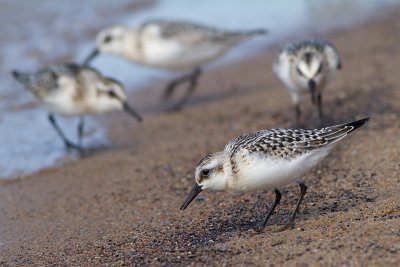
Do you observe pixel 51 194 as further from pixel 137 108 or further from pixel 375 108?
pixel 375 108

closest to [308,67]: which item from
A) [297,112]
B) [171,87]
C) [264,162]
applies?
[297,112]

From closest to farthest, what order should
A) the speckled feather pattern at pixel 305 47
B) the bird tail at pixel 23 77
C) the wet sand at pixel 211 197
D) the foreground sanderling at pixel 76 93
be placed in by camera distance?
1. the wet sand at pixel 211 197
2. the speckled feather pattern at pixel 305 47
3. the foreground sanderling at pixel 76 93
4. the bird tail at pixel 23 77

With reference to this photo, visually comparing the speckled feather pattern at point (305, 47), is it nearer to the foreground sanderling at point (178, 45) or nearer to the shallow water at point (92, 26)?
the foreground sanderling at point (178, 45)

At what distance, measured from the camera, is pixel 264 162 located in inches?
217

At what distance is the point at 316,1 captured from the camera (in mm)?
15156

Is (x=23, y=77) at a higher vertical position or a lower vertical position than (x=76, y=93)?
higher

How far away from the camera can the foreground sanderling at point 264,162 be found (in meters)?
5.54

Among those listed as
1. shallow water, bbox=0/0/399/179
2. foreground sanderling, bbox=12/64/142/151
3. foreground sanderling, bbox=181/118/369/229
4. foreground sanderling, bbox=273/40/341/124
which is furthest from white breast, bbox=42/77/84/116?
foreground sanderling, bbox=181/118/369/229

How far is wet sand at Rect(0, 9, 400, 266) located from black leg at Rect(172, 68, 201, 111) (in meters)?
0.15

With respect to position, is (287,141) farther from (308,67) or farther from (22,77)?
(22,77)

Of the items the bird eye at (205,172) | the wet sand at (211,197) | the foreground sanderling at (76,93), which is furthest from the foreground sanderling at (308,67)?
the bird eye at (205,172)

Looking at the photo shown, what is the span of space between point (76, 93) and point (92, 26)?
552 centimetres

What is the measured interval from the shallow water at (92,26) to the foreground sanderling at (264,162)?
4.25 m

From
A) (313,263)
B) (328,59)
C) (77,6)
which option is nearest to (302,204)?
(313,263)
